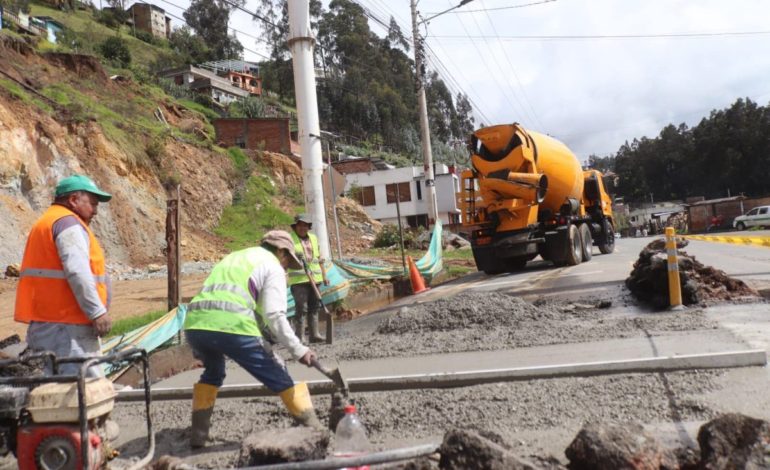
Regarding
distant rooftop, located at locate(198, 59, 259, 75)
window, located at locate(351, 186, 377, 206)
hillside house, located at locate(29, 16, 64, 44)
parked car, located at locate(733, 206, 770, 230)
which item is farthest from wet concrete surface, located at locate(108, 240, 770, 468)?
distant rooftop, located at locate(198, 59, 259, 75)

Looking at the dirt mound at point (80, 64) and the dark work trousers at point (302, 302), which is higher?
the dirt mound at point (80, 64)

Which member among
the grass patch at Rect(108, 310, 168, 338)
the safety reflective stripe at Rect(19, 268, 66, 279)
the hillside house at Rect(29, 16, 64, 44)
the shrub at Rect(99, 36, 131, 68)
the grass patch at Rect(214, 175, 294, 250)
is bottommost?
the grass patch at Rect(108, 310, 168, 338)

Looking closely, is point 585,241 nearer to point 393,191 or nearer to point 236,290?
point 236,290

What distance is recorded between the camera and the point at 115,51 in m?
49.1

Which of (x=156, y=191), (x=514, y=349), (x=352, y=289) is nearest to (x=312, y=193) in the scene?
(x=352, y=289)

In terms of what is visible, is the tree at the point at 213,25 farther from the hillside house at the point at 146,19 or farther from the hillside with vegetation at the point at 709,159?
the hillside with vegetation at the point at 709,159

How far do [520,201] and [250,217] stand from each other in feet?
53.4

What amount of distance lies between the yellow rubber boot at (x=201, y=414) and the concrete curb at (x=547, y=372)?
1122 millimetres

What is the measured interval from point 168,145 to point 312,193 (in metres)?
17.7

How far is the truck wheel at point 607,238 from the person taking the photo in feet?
60.2

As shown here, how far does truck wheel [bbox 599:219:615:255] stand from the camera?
1836 centimetres

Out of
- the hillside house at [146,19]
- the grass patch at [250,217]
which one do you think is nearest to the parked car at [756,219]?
the grass patch at [250,217]

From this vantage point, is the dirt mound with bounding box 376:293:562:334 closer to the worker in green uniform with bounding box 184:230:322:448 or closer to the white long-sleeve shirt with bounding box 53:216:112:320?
the worker in green uniform with bounding box 184:230:322:448

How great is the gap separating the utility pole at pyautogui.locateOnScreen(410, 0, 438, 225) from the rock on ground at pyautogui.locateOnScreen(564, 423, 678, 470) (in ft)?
57.5
